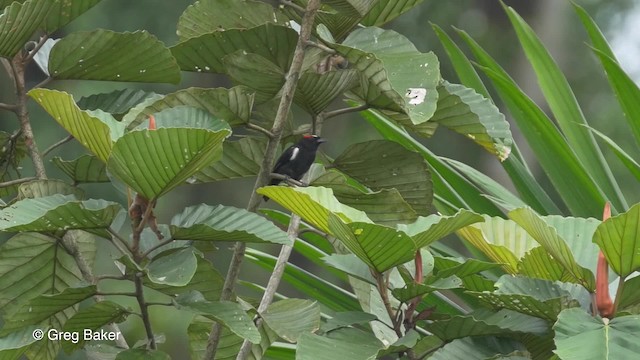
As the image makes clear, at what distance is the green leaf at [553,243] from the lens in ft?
3.60

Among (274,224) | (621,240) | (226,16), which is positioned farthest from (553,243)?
(226,16)

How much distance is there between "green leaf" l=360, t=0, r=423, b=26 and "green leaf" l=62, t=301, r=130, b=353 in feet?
1.78

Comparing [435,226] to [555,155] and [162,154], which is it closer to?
[162,154]

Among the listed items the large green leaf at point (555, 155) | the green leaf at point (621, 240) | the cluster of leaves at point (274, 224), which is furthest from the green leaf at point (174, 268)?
the large green leaf at point (555, 155)

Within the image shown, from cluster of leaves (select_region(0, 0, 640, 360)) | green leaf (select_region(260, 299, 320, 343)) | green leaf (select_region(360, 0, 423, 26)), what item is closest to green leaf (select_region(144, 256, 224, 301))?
cluster of leaves (select_region(0, 0, 640, 360))

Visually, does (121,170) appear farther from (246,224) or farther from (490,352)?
(490,352)

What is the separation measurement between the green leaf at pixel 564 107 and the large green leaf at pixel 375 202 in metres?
1.25

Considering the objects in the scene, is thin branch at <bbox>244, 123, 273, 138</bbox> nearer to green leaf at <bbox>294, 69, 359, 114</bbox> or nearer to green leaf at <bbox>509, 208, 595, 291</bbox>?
green leaf at <bbox>294, 69, 359, 114</bbox>

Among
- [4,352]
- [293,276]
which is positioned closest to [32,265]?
[4,352]

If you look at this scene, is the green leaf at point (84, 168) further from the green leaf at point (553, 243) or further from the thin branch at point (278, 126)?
the green leaf at point (553, 243)

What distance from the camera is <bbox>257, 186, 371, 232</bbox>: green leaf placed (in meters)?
1.11

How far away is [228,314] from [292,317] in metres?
0.15

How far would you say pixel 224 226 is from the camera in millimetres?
1232

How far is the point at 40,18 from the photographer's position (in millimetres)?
1397
